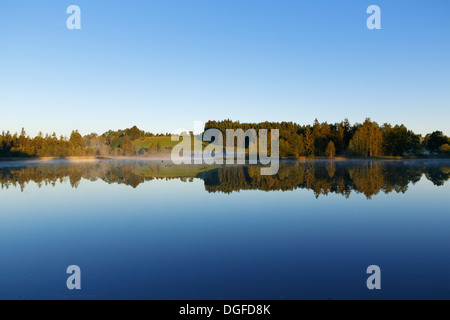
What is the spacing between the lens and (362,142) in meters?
144

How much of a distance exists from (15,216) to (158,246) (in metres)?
16.2

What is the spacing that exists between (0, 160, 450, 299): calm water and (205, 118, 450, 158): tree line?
122 meters

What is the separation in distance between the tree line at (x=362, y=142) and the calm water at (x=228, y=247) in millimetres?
122356

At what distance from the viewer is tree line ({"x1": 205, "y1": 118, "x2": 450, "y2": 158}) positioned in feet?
472

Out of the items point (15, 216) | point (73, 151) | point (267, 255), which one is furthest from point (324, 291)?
point (73, 151)

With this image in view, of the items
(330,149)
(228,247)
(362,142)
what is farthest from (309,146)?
(228,247)

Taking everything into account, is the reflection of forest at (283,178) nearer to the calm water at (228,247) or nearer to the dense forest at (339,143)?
the calm water at (228,247)

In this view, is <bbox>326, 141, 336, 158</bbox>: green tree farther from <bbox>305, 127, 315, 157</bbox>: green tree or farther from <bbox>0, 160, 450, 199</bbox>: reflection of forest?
<bbox>0, 160, 450, 199</bbox>: reflection of forest

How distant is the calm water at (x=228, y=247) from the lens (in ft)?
37.9

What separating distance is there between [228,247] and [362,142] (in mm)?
143777

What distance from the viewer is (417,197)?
1275 inches

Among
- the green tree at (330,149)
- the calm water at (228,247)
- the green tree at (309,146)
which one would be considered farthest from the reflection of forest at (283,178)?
the green tree at (309,146)
